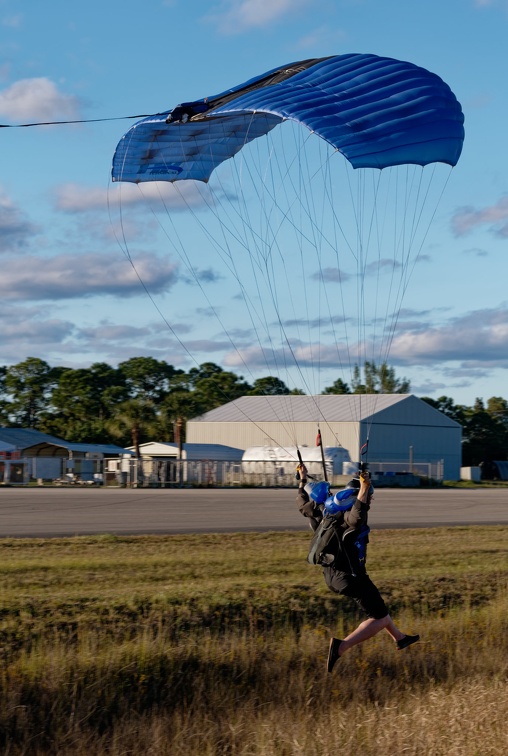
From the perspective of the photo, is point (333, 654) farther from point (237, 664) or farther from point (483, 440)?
point (483, 440)

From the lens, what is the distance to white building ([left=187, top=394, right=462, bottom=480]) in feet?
223

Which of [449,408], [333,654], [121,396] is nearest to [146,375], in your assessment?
[121,396]

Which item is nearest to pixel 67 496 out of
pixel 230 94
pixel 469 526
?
pixel 469 526

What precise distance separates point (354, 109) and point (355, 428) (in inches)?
2184

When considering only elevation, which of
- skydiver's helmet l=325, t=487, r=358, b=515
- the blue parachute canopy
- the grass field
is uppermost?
the blue parachute canopy

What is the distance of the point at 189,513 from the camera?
28062 mm

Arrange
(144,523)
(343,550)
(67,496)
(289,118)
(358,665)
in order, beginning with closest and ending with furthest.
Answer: (343,550) < (358,665) < (289,118) < (144,523) < (67,496)

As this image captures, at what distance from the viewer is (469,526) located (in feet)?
81.7

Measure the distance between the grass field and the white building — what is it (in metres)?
50.5

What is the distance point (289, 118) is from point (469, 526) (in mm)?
14978

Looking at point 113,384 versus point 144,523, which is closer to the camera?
point 144,523

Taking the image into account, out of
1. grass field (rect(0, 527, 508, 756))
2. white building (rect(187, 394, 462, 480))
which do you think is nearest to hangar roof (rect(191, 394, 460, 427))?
white building (rect(187, 394, 462, 480))

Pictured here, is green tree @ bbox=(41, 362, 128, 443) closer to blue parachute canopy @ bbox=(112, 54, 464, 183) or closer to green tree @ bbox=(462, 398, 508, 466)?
green tree @ bbox=(462, 398, 508, 466)

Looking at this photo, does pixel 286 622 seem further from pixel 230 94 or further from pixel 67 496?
pixel 67 496
